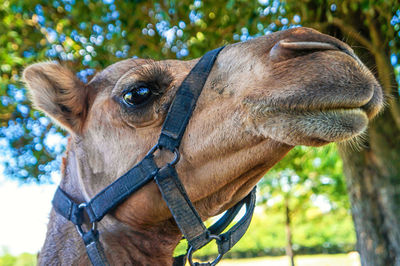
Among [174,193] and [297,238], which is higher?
[174,193]

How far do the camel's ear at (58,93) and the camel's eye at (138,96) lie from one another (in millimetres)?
438

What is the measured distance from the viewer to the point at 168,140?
1987 mm

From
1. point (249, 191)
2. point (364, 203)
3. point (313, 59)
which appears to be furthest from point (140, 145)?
point (364, 203)

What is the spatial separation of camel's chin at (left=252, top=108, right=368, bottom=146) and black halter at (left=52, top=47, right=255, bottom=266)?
55cm

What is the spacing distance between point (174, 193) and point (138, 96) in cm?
63

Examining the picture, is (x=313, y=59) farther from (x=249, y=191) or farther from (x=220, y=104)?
(x=249, y=191)

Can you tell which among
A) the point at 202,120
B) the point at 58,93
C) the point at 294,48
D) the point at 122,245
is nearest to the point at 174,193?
→ the point at 202,120

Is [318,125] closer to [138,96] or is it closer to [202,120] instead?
[202,120]

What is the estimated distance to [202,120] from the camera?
1.99m

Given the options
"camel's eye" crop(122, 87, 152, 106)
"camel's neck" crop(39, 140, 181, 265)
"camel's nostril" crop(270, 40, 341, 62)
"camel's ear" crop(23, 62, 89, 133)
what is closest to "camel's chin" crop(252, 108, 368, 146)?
"camel's nostril" crop(270, 40, 341, 62)

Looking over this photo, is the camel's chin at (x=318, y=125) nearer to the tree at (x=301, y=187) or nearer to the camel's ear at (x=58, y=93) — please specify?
the camel's ear at (x=58, y=93)

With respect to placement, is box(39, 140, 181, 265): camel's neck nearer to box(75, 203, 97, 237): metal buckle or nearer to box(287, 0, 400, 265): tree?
box(75, 203, 97, 237): metal buckle

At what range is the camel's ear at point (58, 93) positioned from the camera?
2.37m

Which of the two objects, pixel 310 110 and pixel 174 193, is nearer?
pixel 310 110
